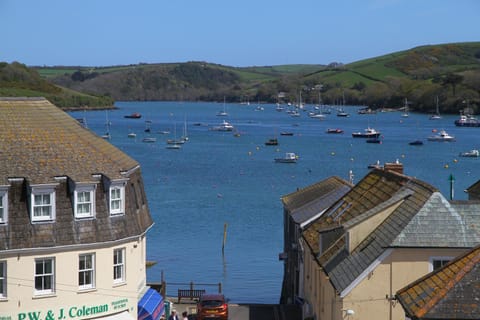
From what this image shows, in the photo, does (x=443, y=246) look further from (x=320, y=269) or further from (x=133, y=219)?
(x=133, y=219)

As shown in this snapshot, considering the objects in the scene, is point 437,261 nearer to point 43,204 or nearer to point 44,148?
point 43,204

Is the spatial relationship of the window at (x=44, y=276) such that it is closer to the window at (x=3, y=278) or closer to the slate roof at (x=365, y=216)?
the window at (x=3, y=278)

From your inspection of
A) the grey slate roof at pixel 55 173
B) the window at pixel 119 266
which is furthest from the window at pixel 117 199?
the window at pixel 119 266

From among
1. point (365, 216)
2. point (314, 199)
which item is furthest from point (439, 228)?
point (314, 199)

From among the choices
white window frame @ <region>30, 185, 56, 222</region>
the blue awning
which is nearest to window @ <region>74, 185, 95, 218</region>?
white window frame @ <region>30, 185, 56, 222</region>

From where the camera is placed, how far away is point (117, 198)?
2911cm

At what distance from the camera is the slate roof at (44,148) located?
27.6 meters

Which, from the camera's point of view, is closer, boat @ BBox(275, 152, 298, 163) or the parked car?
the parked car

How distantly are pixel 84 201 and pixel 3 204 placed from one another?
233 cm

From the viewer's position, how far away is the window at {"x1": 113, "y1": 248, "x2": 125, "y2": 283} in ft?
95.4

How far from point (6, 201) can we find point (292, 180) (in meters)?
97.3

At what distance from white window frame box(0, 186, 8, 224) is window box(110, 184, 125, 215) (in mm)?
3267

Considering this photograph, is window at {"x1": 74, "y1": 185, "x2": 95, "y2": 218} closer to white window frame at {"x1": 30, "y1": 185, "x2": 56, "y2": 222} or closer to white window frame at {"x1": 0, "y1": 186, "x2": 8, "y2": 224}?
white window frame at {"x1": 30, "y1": 185, "x2": 56, "y2": 222}

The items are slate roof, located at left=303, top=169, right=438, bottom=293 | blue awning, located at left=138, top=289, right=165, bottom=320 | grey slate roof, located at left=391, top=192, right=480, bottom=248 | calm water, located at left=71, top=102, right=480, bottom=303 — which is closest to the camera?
grey slate roof, located at left=391, top=192, right=480, bottom=248
